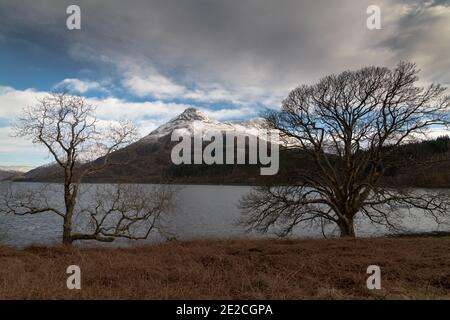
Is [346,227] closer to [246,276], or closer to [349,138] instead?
[349,138]

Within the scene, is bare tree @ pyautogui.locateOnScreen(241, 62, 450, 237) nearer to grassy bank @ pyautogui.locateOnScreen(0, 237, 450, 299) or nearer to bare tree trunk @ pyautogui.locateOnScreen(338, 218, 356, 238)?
bare tree trunk @ pyautogui.locateOnScreen(338, 218, 356, 238)

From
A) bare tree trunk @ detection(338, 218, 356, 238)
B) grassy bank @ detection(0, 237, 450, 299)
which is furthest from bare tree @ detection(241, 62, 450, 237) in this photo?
grassy bank @ detection(0, 237, 450, 299)

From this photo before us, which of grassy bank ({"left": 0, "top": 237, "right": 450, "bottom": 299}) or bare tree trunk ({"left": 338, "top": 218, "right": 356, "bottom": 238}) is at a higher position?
grassy bank ({"left": 0, "top": 237, "right": 450, "bottom": 299})

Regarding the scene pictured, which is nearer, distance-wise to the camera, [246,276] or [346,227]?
[246,276]

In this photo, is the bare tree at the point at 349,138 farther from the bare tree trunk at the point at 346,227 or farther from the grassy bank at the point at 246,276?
the grassy bank at the point at 246,276

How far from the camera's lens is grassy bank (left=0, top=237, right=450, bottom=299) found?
8.73m

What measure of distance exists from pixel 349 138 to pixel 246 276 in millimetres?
18777

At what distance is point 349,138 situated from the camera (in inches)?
1048

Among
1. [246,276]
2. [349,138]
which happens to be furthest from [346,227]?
[246,276]

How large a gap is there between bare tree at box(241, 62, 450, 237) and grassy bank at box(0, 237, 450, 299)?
10.1 metres

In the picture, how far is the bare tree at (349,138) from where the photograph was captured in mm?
25547

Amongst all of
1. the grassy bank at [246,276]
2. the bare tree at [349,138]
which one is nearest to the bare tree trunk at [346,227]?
the bare tree at [349,138]
